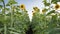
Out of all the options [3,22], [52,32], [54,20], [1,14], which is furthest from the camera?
[1,14]

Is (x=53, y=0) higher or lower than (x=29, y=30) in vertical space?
higher

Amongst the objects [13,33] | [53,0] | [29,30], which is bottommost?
[29,30]

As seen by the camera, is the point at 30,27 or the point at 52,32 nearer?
the point at 52,32

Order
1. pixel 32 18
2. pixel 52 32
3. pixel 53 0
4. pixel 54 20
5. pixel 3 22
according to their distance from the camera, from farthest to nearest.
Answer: pixel 32 18 → pixel 3 22 → pixel 53 0 → pixel 54 20 → pixel 52 32

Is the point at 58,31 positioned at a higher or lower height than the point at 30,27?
higher

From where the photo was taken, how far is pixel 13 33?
3043 millimetres

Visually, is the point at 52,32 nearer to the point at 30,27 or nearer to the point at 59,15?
the point at 59,15

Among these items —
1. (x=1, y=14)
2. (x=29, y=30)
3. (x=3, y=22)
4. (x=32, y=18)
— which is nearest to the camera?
(x=3, y=22)

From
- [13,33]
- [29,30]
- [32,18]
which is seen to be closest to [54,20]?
[13,33]

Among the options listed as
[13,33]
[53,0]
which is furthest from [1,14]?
[53,0]

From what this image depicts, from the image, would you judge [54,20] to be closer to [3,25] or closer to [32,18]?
[3,25]

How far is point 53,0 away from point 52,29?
22.6 inches

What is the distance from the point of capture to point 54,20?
8.32ft

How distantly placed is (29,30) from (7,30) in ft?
13.9
